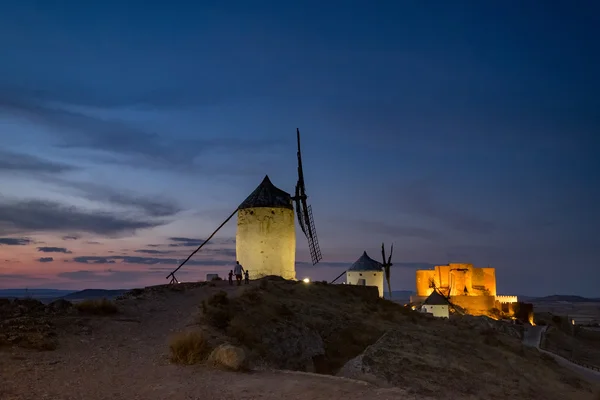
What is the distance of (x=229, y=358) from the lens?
10.6m

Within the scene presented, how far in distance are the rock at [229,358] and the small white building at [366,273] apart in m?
32.6

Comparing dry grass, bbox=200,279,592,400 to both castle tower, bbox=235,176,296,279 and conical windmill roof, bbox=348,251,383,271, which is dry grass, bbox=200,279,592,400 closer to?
castle tower, bbox=235,176,296,279

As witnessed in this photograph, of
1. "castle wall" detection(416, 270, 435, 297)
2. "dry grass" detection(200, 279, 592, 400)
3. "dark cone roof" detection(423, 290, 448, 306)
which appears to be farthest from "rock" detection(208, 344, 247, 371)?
"castle wall" detection(416, 270, 435, 297)

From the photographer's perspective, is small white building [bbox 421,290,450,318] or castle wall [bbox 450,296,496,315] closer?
small white building [bbox 421,290,450,318]

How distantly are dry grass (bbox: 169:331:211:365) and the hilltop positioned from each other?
0.57 ft

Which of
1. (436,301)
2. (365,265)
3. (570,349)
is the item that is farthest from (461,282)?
(365,265)

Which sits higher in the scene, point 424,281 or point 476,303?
point 424,281

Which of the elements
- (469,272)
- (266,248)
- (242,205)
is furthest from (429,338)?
(469,272)

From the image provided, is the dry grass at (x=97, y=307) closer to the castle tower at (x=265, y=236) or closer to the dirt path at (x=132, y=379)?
the dirt path at (x=132, y=379)

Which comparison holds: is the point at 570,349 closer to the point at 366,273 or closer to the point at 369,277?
the point at 369,277

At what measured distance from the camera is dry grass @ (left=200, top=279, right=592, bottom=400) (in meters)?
15.7

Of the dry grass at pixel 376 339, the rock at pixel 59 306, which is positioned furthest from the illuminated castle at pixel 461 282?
the rock at pixel 59 306

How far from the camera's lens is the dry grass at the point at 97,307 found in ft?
52.0

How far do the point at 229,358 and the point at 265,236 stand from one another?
15960 millimetres
